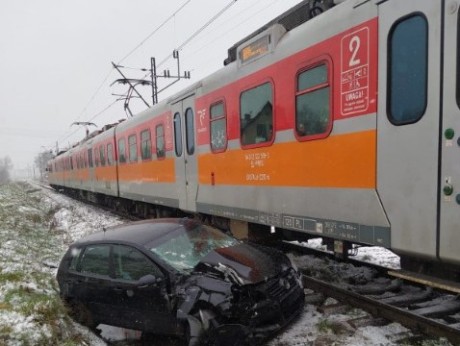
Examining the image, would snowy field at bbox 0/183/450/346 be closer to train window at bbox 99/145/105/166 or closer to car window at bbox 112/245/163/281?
car window at bbox 112/245/163/281

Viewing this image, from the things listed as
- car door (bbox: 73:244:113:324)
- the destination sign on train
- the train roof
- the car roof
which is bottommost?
car door (bbox: 73:244:113:324)

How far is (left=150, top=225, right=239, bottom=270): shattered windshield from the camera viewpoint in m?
5.05

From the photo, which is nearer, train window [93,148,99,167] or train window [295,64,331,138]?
train window [295,64,331,138]

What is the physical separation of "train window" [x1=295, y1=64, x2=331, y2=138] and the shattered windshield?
1815mm

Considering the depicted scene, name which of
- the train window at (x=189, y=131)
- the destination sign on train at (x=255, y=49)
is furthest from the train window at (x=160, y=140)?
the destination sign on train at (x=255, y=49)

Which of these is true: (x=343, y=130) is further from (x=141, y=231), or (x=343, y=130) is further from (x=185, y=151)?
(x=185, y=151)

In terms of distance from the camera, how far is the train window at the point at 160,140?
11.0m

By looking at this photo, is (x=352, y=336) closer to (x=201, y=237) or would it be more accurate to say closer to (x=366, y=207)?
(x=366, y=207)

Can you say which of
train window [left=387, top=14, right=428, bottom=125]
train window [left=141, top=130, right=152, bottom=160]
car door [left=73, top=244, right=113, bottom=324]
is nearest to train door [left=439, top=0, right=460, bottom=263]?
train window [left=387, top=14, right=428, bottom=125]

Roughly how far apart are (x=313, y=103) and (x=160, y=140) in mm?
6386

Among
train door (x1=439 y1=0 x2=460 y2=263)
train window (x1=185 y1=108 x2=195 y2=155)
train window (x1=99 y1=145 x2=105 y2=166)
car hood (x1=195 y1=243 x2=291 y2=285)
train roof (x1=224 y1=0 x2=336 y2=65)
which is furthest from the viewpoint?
train window (x1=99 y1=145 x2=105 y2=166)

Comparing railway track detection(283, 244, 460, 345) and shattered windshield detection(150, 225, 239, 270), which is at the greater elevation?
shattered windshield detection(150, 225, 239, 270)

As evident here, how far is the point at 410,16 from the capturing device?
165 inches

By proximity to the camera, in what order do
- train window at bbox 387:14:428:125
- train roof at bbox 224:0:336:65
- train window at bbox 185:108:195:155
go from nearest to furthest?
train window at bbox 387:14:428:125, train roof at bbox 224:0:336:65, train window at bbox 185:108:195:155
